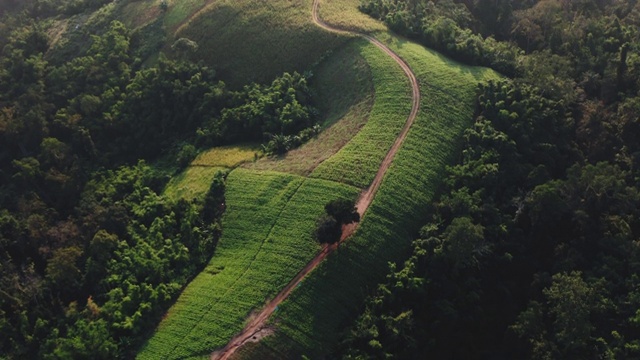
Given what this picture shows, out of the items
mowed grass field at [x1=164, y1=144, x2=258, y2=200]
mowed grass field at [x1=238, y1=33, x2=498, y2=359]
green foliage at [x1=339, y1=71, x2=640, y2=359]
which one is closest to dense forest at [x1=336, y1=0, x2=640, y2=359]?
green foliage at [x1=339, y1=71, x2=640, y2=359]

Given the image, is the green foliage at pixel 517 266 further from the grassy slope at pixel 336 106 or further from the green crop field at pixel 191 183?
the green crop field at pixel 191 183

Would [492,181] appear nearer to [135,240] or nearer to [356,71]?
[356,71]

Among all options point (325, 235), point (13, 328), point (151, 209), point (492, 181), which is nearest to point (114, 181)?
point (151, 209)

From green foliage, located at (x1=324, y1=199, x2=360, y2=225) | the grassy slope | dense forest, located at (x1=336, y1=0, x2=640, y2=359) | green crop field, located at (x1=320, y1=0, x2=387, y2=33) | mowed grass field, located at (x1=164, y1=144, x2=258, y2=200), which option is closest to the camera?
dense forest, located at (x1=336, y1=0, x2=640, y2=359)

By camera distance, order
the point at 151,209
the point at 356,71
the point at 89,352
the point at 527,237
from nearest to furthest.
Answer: the point at 89,352
the point at 527,237
the point at 151,209
the point at 356,71

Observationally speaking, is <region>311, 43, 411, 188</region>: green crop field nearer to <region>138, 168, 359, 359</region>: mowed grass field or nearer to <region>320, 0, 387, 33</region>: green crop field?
<region>138, 168, 359, 359</region>: mowed grass field

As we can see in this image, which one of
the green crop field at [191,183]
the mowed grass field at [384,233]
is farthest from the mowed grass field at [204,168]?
the mowed grass field at [384,233]

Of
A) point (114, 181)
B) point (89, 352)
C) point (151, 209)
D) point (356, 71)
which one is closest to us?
point (89, 352)
